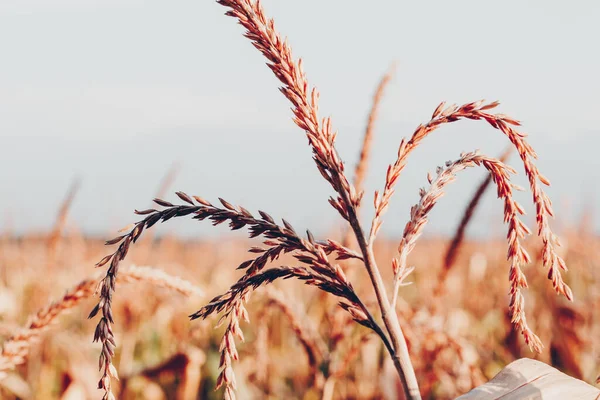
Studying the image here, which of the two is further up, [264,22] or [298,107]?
[264,22]

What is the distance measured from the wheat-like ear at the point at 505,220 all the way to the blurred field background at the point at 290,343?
997mm

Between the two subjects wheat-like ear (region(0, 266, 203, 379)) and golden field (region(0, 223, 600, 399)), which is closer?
wheat-like ear (region(0, 266, 203, 379))

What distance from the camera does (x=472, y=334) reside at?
15.8ft

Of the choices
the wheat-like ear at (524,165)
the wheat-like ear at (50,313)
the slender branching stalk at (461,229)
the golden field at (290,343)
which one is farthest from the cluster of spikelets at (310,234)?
the slender branching stalk at (461,229)

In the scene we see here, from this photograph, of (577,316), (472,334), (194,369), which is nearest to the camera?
(194,369)

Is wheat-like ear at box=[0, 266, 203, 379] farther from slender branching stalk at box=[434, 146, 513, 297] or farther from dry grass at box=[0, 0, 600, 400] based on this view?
slender branching stalk at box=[434, 146, 513, 297]

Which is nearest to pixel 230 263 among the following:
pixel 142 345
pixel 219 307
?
pixel 142 345

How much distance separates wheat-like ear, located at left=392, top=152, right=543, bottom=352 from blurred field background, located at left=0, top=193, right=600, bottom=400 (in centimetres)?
100

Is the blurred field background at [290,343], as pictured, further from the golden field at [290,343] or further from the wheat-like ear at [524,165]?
the wheat-like ear at [524,165]

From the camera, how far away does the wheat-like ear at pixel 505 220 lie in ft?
2.79

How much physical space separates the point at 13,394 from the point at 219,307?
11.5ft

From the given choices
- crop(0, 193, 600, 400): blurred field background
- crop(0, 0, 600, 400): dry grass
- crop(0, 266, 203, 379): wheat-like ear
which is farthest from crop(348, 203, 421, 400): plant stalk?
crop(0, 193, 600, 400): blurred field background

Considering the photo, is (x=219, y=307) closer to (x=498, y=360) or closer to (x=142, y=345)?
(x=498, y=360)

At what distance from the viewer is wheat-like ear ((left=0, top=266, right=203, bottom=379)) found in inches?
57.9
